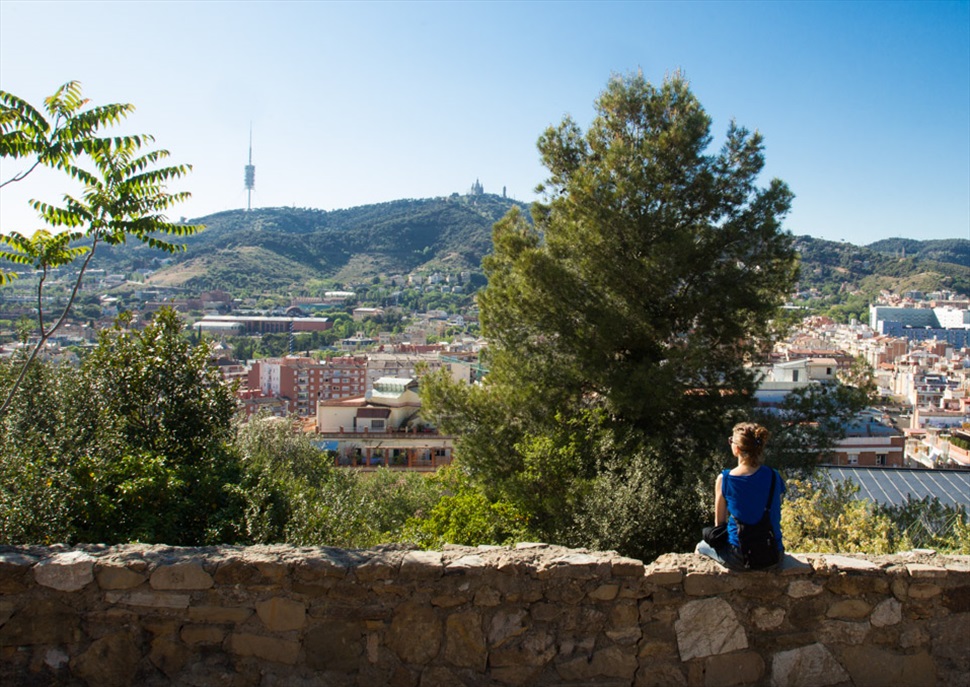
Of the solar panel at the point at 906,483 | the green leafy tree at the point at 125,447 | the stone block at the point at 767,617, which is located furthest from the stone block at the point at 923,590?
the solar panel at the point at 906,483

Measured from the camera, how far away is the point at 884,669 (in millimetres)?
3318

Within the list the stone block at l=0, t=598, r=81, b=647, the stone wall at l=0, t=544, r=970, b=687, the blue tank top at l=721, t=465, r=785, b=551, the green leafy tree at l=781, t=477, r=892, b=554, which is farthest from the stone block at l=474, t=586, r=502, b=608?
the green leafy tree at l=781, t=477, r=892, b=554

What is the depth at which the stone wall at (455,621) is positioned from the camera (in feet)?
10.8

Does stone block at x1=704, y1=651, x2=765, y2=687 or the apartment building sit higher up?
stone block at x1=704, y1=651, x2=765, y2=687

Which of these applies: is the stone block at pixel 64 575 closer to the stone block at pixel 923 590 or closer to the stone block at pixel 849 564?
the stone block at pixel 849 564

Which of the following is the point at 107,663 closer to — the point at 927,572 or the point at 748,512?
the point at 748,512

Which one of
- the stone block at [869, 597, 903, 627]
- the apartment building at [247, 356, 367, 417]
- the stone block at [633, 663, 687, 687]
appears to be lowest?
the apartment building at [247, 356, 367, 417]

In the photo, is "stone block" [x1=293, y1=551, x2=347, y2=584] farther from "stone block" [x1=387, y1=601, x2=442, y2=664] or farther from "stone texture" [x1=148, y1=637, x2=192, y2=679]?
"stone texture" [x1=148, y1=637, x2=192, y2=679]

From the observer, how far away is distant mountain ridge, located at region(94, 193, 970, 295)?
156875 mm

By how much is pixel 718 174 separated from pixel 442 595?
7818mm

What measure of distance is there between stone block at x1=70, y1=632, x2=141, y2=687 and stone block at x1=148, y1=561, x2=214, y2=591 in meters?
0.31

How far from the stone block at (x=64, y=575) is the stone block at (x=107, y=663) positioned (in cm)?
28

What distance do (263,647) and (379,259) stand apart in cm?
18319

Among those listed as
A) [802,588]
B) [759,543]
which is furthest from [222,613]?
[802,588]
